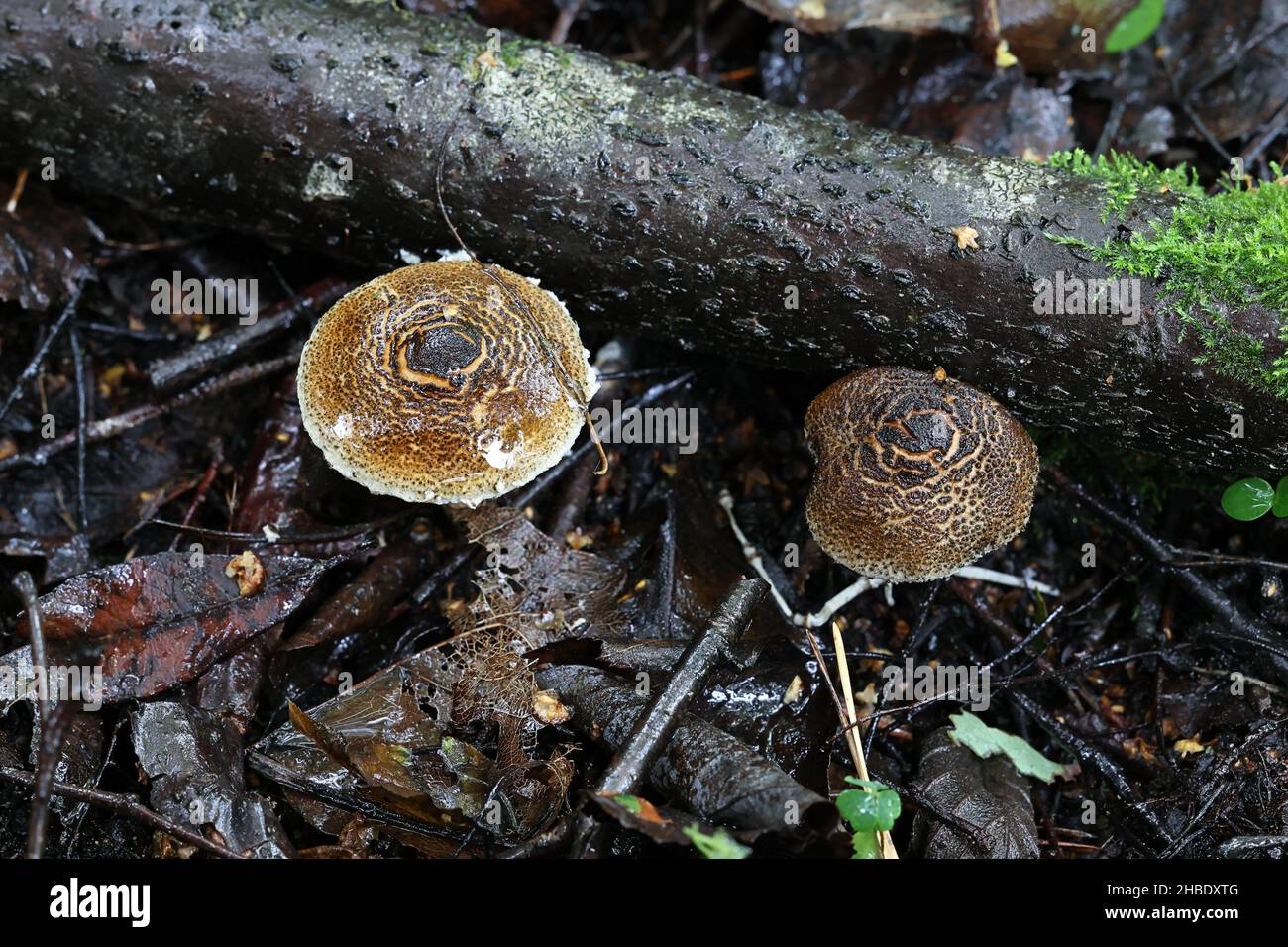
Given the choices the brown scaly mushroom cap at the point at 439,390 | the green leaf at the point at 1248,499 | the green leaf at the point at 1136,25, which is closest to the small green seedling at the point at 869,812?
the brown scaly mushroom cap at the point at 439,390

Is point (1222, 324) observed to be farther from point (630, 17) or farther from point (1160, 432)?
point (630, 17)

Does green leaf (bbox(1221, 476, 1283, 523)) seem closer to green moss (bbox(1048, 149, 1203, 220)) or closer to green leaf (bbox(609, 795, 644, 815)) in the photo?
green moss (bbox(1048, 149, 1203, 220))

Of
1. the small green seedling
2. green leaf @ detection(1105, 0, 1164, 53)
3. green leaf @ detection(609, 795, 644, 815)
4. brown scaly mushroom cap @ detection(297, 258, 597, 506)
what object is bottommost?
the small green seedling

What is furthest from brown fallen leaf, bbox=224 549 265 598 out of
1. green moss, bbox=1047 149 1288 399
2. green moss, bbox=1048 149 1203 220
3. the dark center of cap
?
green moss, bbox=1048 149 1203 220

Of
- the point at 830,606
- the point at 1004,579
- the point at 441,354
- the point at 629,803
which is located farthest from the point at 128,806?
the point at 1004,579

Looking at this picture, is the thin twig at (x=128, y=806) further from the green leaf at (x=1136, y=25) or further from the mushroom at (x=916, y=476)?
the green leaf at (x=1136, y=25)
